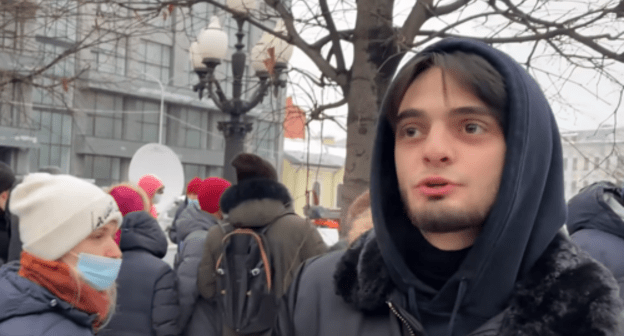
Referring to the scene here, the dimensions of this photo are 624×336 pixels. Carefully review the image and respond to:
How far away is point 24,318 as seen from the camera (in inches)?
97.5

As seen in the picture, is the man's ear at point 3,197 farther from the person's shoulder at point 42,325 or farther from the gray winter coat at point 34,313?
the person's shoulder at point 42,325

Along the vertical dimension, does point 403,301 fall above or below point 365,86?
below

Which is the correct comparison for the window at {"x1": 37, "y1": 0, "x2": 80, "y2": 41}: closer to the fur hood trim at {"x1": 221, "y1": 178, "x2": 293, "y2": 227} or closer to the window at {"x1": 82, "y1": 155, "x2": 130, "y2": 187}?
the fur hood trim at {"x1": 221, "y1": 178, "x2": 293, "y2": 227}

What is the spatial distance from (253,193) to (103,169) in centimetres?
3672

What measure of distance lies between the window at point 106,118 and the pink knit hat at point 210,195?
113ft

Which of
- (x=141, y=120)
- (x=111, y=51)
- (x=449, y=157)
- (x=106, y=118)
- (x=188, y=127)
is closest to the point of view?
(x=449, y=157)

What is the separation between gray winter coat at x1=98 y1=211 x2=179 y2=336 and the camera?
167 inches

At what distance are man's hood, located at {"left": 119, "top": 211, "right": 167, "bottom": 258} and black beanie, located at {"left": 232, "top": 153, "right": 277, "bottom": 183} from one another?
82 centimetres

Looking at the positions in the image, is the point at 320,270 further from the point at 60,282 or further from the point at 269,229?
the point at 269,229

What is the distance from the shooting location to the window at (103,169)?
3856 centimetres

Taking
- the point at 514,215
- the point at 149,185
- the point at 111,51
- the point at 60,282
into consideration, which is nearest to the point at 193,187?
the point at 149,185

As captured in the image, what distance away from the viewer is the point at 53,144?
3700cm

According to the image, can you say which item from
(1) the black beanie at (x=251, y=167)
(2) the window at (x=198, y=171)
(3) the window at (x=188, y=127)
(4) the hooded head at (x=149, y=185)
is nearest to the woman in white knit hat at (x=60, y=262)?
(1) the black beanie at (x=251, y=167)

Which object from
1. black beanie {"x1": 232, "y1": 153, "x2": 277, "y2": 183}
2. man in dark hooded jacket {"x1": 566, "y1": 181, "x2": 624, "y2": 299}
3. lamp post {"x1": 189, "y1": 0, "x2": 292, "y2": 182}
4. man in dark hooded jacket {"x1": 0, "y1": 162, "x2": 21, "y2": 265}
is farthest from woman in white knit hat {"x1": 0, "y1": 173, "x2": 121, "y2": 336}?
lamp post {"x1": 189, "y1": 0, "x2": 292, "y2": 182}
